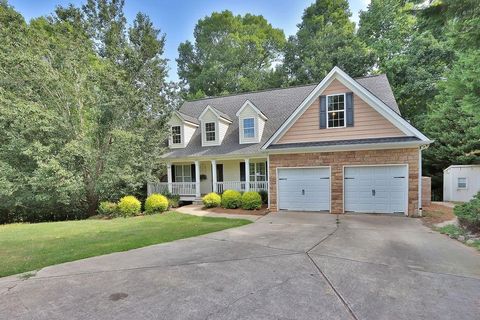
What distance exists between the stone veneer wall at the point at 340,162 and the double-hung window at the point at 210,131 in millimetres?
5166

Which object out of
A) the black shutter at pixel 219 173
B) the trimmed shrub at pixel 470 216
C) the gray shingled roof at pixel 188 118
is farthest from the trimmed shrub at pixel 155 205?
the trimmed shrub at pixel 470 216

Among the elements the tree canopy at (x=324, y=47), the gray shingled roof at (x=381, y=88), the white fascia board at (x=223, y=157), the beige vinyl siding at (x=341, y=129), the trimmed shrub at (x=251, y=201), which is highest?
the tree canopy at (x=324, y=47)

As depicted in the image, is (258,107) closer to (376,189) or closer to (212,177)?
(212,177)

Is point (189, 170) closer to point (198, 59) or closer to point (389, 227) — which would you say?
point (389, 227)

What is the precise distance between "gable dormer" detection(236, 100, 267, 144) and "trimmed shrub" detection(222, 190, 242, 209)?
3490 mm

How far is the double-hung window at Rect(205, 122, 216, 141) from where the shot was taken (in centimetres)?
1658

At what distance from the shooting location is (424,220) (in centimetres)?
987

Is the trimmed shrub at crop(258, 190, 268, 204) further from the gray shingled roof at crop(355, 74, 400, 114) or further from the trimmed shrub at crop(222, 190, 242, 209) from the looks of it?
the gray shingled roof at crop(355, 74, 400, 114)

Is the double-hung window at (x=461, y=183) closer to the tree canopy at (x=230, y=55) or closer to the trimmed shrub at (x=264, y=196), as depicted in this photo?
the trimmed shrub at (x=264, y=196)

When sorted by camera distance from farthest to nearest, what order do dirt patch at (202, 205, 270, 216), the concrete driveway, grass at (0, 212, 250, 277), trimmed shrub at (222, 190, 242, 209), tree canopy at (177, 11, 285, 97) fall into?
tree canopy at (177, 11, 285, 97), trimmed shrub at (222, 190, 242, 209), dirt patch at (202, 205, 270, 216), grass at (0, 212, 250, 277), the concrete driveway

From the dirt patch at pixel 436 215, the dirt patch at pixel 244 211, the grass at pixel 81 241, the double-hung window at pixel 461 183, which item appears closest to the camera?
the grass at pixel 81 241

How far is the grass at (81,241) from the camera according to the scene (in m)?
5.76

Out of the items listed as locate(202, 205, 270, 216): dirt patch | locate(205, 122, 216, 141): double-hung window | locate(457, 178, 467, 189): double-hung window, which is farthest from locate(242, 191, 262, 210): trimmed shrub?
locate(457, 178, 467, 189): double-hung window

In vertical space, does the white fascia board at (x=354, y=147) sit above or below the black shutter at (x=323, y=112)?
below
